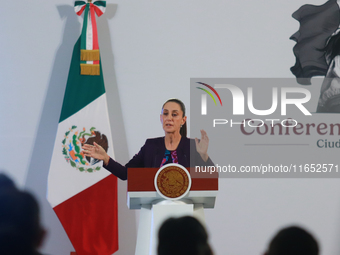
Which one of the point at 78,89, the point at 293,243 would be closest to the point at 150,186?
the point at 293,243

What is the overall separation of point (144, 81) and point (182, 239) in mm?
3333

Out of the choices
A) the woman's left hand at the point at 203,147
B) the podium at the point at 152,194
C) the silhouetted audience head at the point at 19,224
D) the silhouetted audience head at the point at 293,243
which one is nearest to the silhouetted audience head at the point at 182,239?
Result: the silhouetted audience head at the point at 293,243

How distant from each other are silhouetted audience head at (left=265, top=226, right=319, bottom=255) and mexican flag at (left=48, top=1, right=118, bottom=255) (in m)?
2.93

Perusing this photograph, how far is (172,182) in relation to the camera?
2838 millimetres

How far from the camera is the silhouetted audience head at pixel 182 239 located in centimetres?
139

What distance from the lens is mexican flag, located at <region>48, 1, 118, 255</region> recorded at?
13.4ft

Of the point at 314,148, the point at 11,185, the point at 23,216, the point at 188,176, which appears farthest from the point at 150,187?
the point at 314,148

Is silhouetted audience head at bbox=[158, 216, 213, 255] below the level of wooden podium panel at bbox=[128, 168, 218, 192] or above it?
above

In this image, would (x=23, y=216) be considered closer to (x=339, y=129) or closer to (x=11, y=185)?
(x=11, y=185)

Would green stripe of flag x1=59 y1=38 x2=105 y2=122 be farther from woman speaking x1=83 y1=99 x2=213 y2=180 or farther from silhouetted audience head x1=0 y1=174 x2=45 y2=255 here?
silhouetted audience head x1=0 y1=174 x2=45 y2=255

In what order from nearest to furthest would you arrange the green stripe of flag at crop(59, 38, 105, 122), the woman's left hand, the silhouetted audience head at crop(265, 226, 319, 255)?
1. the silhouetted audience head at crop(265, 226, 319, 255)
2. the woman's left hand
3. the green stripe of flag at crop(59, 38, 105, 122)

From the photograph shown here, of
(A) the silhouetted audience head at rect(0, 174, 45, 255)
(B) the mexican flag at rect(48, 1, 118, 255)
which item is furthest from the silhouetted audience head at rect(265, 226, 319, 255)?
(B) the mexican flag at rect(48, 1, 118, 255)

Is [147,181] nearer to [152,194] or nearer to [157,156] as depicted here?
[152,194]

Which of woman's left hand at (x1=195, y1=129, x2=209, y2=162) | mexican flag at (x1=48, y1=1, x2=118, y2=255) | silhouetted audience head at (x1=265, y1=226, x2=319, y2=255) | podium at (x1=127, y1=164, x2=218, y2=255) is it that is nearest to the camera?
silhouetted audience head at (x1=265, y1=226, x2=319, y2=255)
